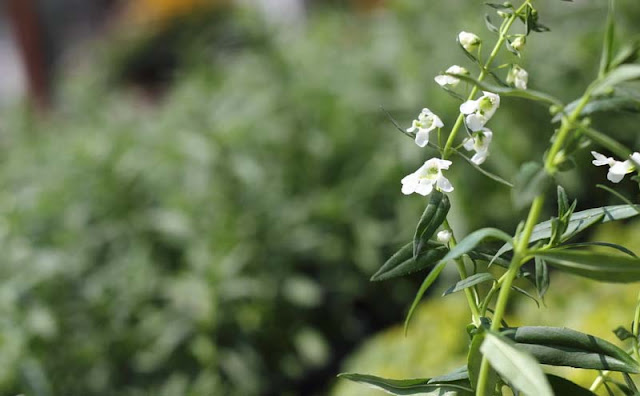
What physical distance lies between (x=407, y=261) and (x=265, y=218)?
2.04m

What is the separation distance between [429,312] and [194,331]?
84 cm

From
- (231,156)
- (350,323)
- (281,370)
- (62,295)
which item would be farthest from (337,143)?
(62,295)

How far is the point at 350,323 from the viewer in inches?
122

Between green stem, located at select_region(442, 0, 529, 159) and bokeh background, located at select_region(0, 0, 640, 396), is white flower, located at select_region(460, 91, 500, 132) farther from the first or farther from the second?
bokeh background, located at select_region(0, 0, 640, 396)

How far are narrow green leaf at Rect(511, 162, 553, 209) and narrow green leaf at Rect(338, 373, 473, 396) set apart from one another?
311 millimetres

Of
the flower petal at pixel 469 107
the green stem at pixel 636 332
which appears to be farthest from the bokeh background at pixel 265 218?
the flower petal at pixel 469 107

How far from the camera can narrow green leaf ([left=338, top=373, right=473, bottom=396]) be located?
1009 mm

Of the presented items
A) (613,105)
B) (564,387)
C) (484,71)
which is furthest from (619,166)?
(564,387)

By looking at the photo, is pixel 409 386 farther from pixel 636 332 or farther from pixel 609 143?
pixel 609 143

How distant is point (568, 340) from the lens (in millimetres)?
998

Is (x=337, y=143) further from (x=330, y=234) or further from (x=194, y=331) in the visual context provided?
(x=194, y=331)

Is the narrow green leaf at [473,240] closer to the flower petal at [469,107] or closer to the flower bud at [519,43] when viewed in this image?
the flower petal at [469,107]

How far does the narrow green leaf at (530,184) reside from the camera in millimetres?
809

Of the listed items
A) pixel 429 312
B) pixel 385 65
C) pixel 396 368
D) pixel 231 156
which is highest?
pixel 385 65
